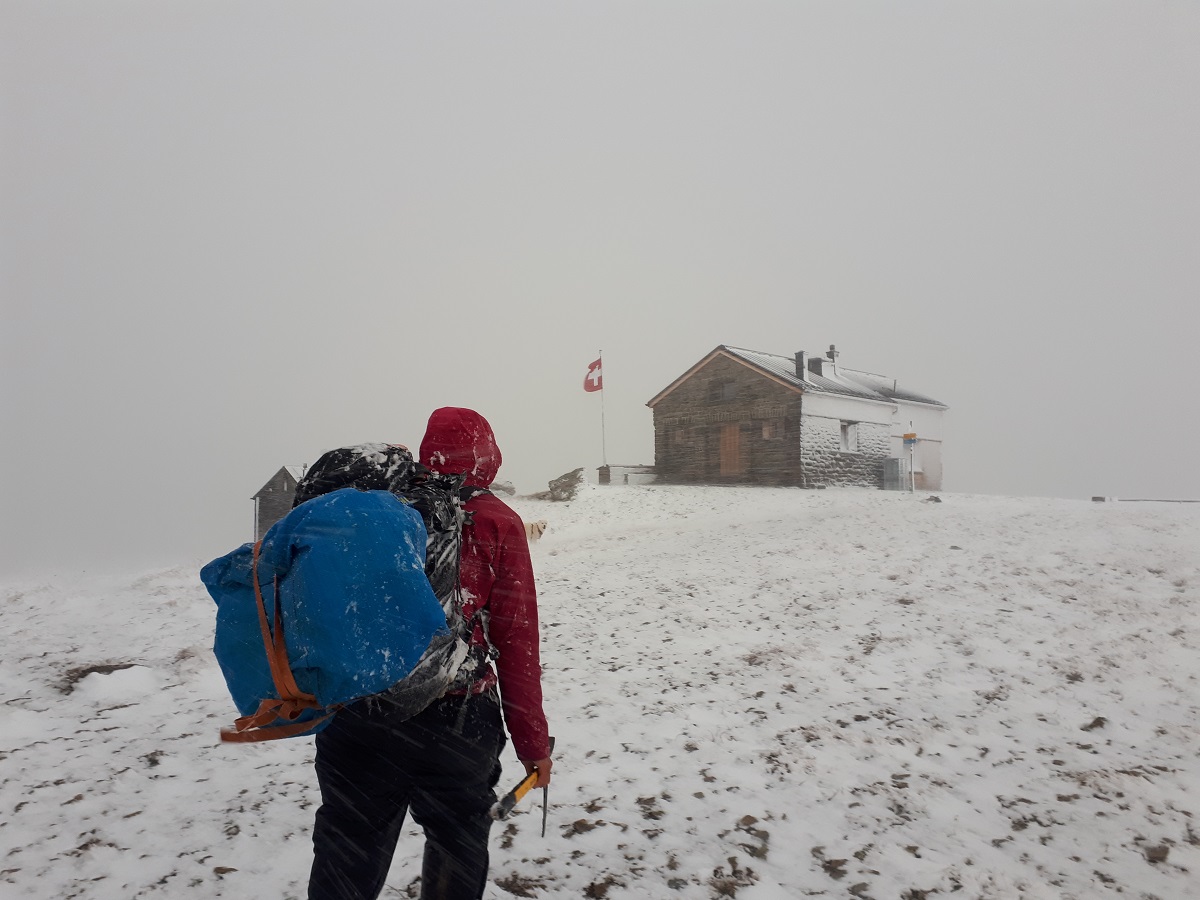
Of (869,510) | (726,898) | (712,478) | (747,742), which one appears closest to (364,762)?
(726,898)

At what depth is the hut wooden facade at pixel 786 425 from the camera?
95.5ft

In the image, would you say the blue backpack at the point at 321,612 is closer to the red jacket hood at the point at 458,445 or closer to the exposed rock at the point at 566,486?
the red jacket hood at the point at 458,445

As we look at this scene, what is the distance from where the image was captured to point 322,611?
1.92 meters

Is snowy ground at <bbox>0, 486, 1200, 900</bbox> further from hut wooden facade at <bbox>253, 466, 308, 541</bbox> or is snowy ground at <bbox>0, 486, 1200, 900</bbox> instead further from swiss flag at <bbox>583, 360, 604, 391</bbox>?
swiss flag at <bbox>583, 360, 604, 391</bbox>

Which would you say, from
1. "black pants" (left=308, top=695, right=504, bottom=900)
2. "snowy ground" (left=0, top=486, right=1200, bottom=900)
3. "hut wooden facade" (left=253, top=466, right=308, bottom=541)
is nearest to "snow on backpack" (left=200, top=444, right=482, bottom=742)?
"black pants" (left=308, top=695, right=504, bottom=900)

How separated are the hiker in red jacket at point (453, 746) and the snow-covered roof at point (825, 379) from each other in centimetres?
2718

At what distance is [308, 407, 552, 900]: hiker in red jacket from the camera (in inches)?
93.7

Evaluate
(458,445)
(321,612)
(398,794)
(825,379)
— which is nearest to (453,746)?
(398,794)

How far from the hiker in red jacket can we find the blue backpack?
413 millimetres

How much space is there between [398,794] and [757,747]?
13.8 feet

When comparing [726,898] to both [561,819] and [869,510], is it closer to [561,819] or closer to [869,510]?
[561,819]

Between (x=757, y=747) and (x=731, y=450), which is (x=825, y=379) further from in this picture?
(x=757, y=747)

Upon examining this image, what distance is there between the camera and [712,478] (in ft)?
105

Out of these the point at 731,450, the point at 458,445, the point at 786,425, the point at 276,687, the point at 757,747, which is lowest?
the point at 757,747
